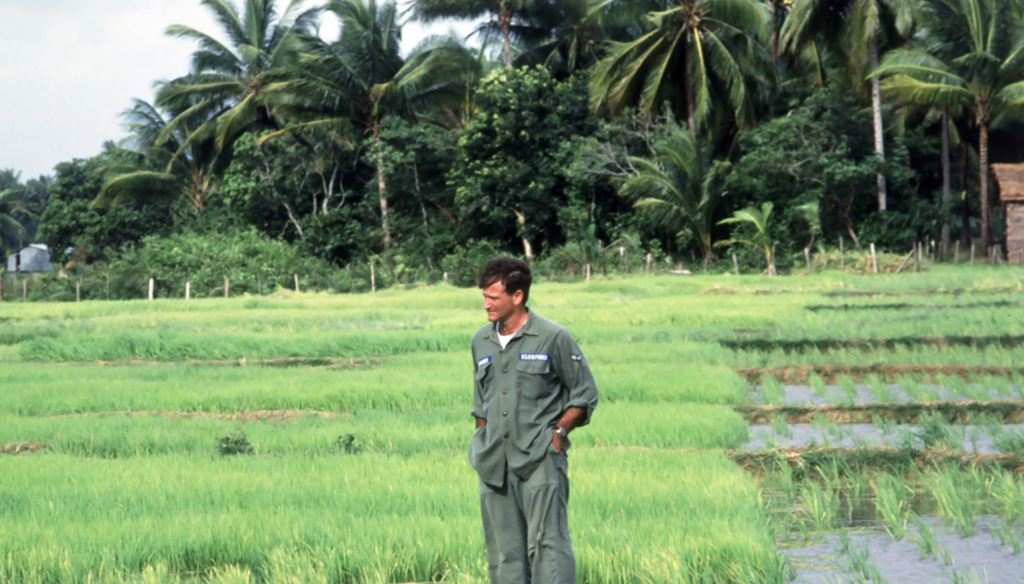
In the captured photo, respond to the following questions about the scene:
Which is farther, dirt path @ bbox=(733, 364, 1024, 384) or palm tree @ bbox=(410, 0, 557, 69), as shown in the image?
palm tree @ bbox=(410, 0, 557, 69)

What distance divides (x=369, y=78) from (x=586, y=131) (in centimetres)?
582

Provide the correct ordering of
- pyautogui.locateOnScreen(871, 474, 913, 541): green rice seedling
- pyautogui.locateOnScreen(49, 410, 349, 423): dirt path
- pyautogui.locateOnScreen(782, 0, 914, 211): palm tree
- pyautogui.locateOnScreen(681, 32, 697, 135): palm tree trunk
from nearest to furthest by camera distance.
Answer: pyautogui.locateOnScreen(871, 474, 913, 541): green rice seedling
pyautogui.locateOnScreen(49, 410, 349, 423): dirt path
pyautogui.locateOnScreen(782, 0, 914, 211): palm tree
pyautogui.locateOnScreen(681, 32, 697, 135): palm tree trunk

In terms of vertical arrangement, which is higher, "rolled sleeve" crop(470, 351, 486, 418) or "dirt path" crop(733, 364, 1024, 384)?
"rolled sleeve" crop(470, 351, 486, 418)

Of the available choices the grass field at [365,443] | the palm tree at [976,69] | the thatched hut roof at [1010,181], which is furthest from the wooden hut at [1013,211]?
the grass field at [365,443]

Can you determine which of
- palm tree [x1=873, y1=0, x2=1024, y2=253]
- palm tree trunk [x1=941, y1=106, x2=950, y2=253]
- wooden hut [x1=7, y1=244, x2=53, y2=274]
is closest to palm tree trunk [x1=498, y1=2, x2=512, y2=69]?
palm tree [x1=873, y1=0, x2=1024, y2=253]

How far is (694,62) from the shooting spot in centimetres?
2358

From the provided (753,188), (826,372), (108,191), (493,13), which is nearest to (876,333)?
(826,372)

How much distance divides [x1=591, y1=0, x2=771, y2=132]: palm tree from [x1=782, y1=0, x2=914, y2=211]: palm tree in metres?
1.19

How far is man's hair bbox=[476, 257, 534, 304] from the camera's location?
3061mm

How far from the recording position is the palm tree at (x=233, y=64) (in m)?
26.9

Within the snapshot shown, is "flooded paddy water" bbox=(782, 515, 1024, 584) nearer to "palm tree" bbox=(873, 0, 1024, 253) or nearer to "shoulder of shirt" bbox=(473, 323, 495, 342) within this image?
"shoulder of shirt" bbox=(473, 323, 495, 342)

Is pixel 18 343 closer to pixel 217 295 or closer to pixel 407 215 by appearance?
pixel 217 295

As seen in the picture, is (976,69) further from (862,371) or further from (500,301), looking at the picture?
(500,301)

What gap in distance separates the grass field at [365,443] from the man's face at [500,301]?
0.98 meters
